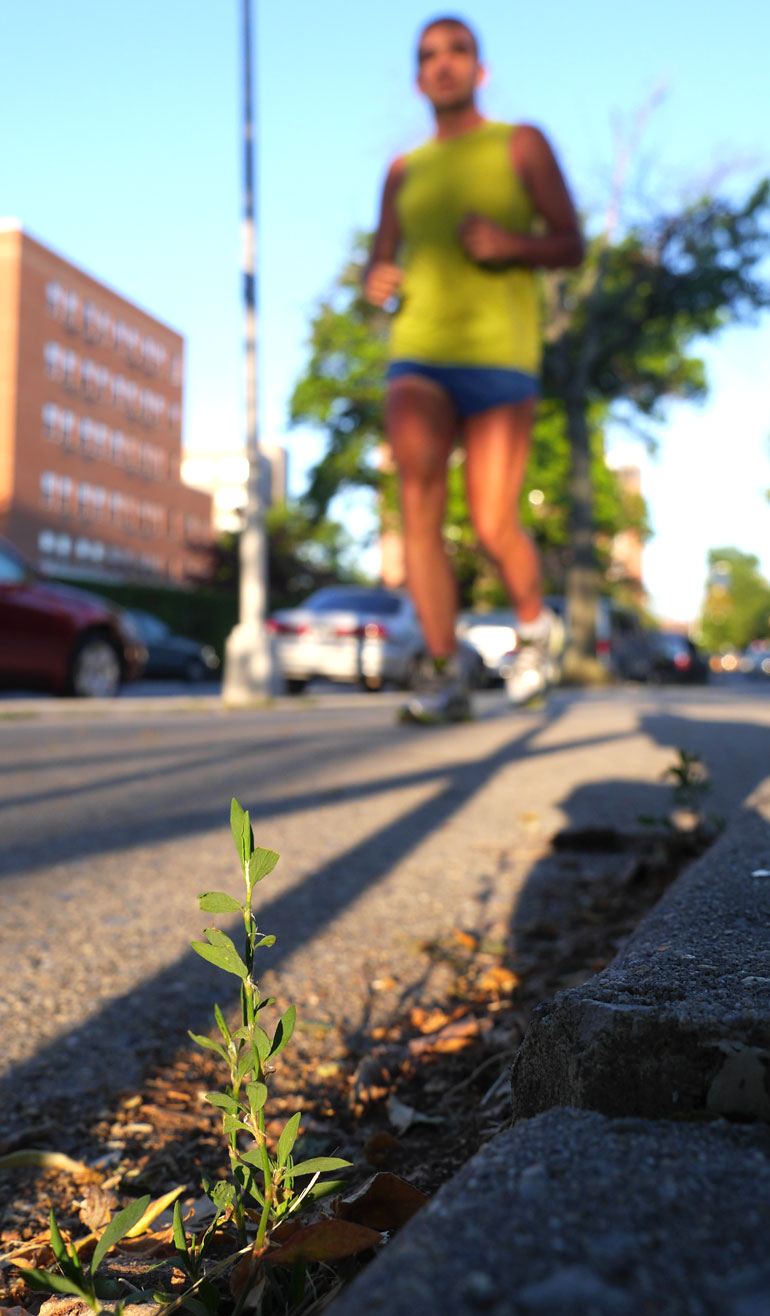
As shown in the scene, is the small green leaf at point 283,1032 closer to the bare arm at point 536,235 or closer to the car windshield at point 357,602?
the bare arm at point 536,235

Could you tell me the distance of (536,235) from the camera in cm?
495

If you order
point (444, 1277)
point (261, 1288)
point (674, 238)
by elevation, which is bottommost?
point (261, 1288)

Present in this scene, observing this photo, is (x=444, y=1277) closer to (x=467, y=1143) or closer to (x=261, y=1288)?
(x=261, y=1288)

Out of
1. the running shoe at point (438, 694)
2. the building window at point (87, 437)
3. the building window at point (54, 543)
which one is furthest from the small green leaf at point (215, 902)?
the building window at point (87, 437)

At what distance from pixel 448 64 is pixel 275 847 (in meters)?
3.66

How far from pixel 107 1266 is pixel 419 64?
5038 millimetres

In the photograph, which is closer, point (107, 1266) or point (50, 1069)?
point (107, 1266)

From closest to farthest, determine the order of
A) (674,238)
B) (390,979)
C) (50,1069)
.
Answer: (50,1069) → (390,979) → (674,238)

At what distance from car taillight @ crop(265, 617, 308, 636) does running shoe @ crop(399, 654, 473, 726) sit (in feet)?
27.3

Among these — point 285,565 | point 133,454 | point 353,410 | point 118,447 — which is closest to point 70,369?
point 118,447

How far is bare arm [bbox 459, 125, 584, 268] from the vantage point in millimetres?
4617

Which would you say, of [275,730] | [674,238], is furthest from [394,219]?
[674,238]

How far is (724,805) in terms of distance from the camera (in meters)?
3.18

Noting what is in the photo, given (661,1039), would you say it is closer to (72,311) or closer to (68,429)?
(68,429)
